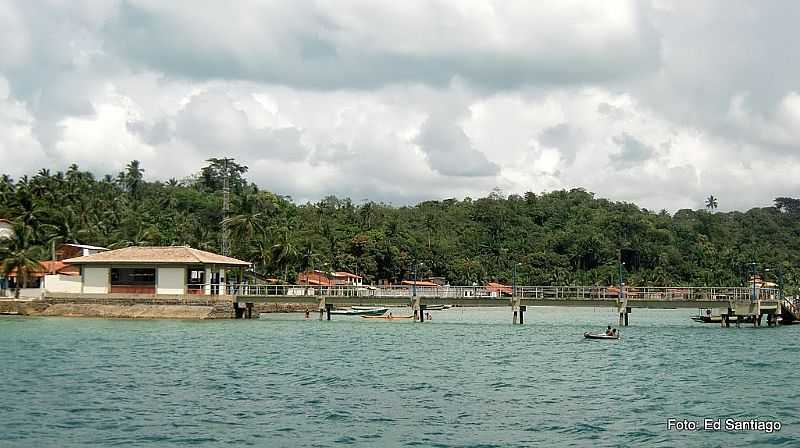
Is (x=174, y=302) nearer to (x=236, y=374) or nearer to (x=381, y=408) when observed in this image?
(x=236, y=374)

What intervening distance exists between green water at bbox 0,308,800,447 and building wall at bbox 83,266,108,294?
744 inches

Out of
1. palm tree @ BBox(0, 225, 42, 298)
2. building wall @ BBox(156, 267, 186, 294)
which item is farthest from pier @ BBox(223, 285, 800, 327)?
palm tree @ BBox(0, 225, 42, 298)

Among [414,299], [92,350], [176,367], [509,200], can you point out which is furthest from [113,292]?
[509,200]

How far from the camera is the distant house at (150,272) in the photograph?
68812 mm

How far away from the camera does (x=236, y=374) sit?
32.9m

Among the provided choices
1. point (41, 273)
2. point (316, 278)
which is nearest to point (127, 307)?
point (41, 273)

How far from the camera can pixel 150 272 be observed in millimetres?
69875

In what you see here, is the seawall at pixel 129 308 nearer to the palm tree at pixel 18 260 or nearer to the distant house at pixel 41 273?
the palm tree at pixel 18 260

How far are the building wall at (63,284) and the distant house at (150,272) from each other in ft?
1.98

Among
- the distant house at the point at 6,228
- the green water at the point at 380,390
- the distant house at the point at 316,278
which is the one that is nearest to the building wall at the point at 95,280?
the green water at the point at 380,390

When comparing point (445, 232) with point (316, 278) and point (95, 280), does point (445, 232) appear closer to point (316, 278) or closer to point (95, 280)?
point (316, 278)

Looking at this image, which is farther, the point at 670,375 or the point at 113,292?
the point at 113,292

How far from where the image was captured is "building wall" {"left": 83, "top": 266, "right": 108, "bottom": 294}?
70.2 metres

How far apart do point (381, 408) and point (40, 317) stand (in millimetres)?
49807
